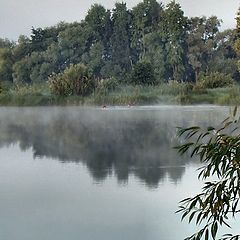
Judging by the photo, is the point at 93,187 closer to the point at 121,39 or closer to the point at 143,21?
the point at 143,21

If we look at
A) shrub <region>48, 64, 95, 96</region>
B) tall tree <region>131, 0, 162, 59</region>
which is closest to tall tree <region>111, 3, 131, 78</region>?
tall tree <region>131, 0, 162, 59</region>

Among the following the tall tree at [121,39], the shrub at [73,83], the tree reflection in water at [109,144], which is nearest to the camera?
the tree reflection in water at [109,144]

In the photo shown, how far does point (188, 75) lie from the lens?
22.7m

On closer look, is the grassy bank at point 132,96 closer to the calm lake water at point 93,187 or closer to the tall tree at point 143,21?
the tall tree at point 143,21

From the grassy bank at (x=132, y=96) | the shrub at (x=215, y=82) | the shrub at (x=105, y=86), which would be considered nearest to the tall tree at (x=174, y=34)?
the shrub at (x=215, y=82)

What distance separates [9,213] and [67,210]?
296mm

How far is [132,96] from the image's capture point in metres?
15.9

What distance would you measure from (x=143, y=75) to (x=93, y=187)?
14017 mm

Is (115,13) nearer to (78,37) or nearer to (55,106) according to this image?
(78,37)

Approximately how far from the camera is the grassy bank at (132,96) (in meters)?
15.6

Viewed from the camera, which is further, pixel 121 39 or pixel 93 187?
pixel 121 39

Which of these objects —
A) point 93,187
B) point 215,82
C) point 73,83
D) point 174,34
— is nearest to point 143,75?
point 215,82

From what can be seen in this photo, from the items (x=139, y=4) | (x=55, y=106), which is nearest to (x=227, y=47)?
(x=139, y=4)

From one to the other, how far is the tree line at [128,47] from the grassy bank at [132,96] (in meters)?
4.41
